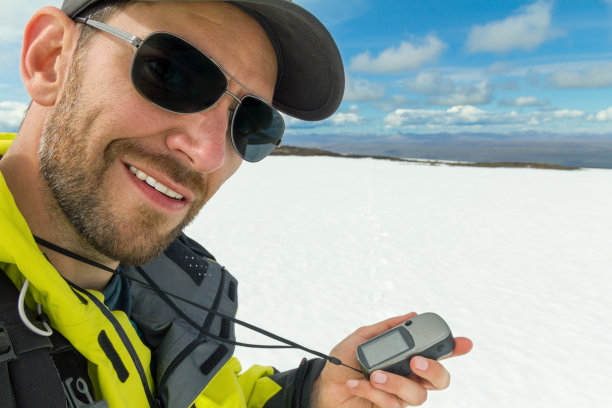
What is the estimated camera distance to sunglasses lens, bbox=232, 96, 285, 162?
1535 mm

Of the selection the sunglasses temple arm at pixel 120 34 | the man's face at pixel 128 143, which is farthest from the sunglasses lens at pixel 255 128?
the sunglasses temple arm at pixel 120 34

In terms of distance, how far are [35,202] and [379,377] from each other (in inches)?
47.8

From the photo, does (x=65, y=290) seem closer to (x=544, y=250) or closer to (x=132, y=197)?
(x=132, y=197)

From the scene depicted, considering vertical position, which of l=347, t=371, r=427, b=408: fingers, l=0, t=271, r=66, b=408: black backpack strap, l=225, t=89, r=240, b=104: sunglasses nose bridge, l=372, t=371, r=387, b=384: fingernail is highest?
l=225, t=89, r=240, b=104: sunglasses nose bridge

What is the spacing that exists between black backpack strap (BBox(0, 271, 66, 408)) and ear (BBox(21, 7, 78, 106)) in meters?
0.65

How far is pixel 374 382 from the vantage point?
4.72 ft

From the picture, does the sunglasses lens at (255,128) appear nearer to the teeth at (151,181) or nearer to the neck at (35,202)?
the teeth at (151,181)

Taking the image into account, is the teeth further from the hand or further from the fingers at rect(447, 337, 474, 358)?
the fingers at rect(447, 337, 474, 358)

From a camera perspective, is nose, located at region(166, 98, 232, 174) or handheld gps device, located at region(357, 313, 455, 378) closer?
nose, located at region(166, 98, 232, 174)

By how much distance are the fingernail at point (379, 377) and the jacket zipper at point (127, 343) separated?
722mm

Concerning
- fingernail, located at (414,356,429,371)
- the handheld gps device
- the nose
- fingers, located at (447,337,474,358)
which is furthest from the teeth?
fingers, located at (447,337,474,358)

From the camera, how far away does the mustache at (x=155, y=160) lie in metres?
1.27

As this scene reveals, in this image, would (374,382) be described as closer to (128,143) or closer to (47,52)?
(128,143)

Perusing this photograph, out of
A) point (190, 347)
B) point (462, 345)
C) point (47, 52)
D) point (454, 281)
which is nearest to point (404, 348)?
point (462, 345)
